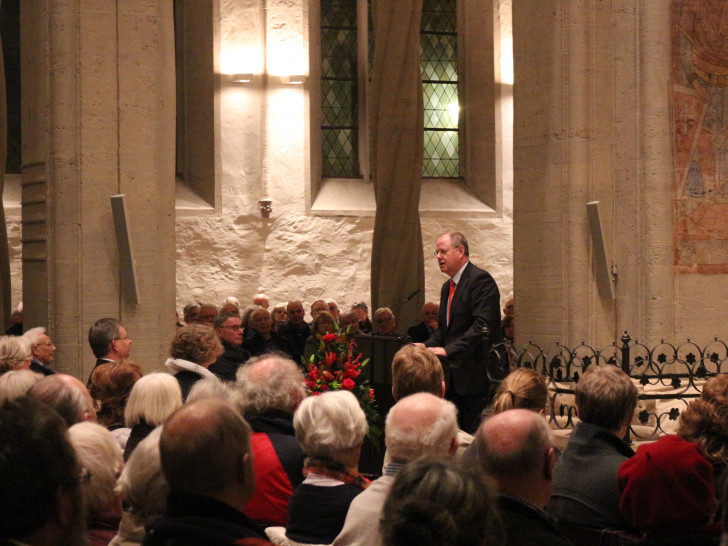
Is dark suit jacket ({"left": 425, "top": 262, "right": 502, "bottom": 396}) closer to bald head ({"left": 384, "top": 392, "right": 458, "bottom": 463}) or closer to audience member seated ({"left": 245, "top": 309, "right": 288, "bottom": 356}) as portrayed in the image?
bald head ({"left": 384, "top": 392, "right": 458, "bottom": 463})

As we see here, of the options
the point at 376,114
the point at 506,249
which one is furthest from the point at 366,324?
the point at 506,249

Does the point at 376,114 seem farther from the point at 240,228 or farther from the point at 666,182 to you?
the point at 666,182

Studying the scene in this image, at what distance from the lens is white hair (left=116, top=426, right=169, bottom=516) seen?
9.35ft

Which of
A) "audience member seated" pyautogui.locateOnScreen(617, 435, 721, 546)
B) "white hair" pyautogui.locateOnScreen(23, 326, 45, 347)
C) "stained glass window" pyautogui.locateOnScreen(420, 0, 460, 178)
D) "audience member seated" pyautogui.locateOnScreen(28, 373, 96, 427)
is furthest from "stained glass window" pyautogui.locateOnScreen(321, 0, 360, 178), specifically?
"audience member seated" pyautogui.locateOnScreen(617, 435, 721, 546)

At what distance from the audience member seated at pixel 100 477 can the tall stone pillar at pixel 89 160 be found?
4.82 meters

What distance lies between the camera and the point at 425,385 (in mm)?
4457

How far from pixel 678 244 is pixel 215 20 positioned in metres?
9.78

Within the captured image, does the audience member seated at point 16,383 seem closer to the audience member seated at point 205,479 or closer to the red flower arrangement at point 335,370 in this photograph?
the red flower arrangement at point 335,370

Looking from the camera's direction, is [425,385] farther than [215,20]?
No

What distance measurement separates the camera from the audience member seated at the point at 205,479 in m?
2.38

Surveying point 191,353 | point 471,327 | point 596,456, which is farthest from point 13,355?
point 596,456

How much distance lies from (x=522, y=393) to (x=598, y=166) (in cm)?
441

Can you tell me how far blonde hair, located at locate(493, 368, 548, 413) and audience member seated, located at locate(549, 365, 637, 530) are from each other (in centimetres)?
15

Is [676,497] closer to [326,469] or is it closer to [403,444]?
[403,444]
